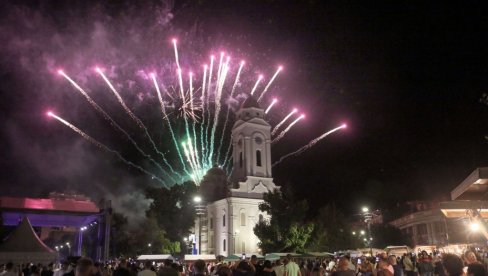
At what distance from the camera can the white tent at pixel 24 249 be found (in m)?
22.5

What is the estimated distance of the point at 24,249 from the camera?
2294cm

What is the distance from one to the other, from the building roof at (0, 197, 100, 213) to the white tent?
8392mm

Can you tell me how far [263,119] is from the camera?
5653 centimetres

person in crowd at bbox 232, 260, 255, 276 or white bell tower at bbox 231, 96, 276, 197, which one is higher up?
white bell tower at bbox 231, 96, 276, 197

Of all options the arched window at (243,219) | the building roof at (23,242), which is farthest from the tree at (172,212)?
the building roof at (23,242)

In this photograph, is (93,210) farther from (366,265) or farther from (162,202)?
(366,265)

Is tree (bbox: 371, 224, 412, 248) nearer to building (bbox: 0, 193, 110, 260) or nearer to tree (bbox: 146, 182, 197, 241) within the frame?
tree (bbox: 146, 182, 197, 241)

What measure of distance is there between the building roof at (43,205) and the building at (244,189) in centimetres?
2152

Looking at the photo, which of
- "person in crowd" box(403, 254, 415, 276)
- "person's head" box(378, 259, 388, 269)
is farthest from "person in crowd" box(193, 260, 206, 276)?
"person in crowd" box(403, 254, 415, 276)

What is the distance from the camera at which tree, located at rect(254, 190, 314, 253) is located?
133 feet

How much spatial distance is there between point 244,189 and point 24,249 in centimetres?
3333

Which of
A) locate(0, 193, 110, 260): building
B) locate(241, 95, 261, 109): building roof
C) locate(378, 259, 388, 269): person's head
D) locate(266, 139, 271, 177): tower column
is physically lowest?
locate(378, 259, 388, 269): person's head

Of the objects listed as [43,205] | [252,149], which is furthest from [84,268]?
[252,149]

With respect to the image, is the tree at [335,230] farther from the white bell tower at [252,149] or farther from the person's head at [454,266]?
the person's head at [454,266]
